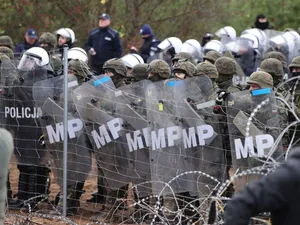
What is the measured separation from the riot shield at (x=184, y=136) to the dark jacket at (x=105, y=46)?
7.34 meters

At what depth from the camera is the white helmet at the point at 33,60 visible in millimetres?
10523

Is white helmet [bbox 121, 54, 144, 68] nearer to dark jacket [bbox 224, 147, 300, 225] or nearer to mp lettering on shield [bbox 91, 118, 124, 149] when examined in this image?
mp lettering on shield [bbox 91, 118, 124, 149]

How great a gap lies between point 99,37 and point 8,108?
6.39 meters

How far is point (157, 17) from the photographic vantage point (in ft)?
66.4

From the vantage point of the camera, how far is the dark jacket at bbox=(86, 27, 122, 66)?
16.4m

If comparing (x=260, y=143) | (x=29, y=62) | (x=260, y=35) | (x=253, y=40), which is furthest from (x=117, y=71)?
(x=260, y=35)

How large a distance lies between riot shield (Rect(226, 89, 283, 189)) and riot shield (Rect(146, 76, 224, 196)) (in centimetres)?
46

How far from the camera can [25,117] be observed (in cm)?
1032

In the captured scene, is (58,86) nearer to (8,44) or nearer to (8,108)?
(8,108)

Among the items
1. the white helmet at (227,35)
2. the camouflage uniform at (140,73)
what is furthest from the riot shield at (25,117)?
the white helmet at (227,35)

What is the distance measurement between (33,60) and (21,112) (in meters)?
0.69

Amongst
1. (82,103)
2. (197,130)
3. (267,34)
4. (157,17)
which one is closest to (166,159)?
(197,130)

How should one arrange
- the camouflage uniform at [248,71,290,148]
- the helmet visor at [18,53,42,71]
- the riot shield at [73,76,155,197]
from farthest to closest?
the helmet visor at [18,53,42,71], the riot shield at [73,76,155,197], the camouflage uniform at [248,71,290,148]

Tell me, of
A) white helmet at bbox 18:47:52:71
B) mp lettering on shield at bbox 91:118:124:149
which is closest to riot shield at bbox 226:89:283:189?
mp lettering on shield at bbox 91:118:124:149
